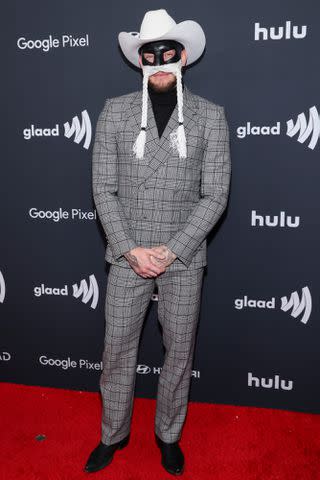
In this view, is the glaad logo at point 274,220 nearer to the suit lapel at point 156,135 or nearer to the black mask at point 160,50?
the suit lapel at point 156,135

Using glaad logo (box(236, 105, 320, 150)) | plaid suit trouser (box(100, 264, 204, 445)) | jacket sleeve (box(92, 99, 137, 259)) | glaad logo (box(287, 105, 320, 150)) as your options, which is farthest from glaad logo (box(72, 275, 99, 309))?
glaad logo (box(287, 105, 320, 150))

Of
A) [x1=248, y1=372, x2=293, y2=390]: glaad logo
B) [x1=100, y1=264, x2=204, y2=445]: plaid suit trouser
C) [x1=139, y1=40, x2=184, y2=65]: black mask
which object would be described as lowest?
[x1=248, y1=372, x2=293, y2=390]: glaad logo

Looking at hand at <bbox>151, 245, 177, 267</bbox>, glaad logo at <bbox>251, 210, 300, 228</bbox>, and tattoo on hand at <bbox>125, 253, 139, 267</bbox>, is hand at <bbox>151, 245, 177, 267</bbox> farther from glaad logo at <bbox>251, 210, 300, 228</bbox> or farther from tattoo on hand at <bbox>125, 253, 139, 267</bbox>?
glaad logo at <bbox>251, 210, 300, 228</bbox>

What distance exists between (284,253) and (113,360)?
1.00 m

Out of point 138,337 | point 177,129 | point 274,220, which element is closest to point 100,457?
point 138,337

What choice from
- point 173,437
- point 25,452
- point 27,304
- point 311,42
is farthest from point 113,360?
point 311,42

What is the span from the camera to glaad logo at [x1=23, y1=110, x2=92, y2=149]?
2.57 metres

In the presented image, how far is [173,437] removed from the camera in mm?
2346

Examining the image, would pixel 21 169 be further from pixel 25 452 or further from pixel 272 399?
pixel 272 399

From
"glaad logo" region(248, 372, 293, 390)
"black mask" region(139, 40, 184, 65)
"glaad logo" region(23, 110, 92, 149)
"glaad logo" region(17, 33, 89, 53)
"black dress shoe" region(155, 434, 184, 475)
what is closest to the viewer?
"black mask" region(139, 40, 184, 65)

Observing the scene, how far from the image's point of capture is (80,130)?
8.48 ft

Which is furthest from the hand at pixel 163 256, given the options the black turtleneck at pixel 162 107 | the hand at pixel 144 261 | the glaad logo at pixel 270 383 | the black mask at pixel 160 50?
the glaad logo at pixel 270 383

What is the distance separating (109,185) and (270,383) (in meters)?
1.42

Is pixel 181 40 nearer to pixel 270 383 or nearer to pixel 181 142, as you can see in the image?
pixel 181 142
